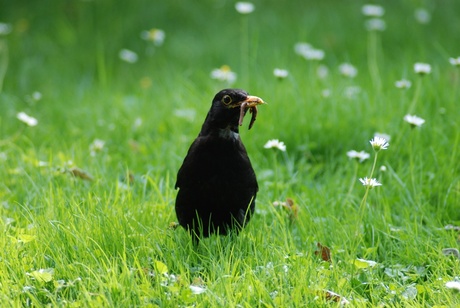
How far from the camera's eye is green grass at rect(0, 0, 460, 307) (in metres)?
3.30

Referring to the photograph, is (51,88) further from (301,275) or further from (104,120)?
(301,275)

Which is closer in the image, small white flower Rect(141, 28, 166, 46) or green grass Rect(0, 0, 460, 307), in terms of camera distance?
green grass Rect(0, 0, 460, 307)

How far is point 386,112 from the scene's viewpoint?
5480 mm

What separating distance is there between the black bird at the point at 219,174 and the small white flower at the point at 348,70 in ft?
9.06

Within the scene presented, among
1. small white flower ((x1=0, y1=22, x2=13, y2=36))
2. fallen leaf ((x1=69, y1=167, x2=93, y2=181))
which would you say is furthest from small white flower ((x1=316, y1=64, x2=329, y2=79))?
small white flower ((x1=0, y1=22, x2=13, y2=36))

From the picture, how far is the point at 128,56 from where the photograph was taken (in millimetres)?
7328

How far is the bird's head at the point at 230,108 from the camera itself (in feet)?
11.7

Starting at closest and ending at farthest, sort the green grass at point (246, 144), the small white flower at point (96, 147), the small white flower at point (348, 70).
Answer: the green grass at point (246, 144) → the small white flower at point (96, 147) → the small white flower at point (348, 70)

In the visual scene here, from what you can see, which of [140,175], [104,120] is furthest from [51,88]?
[140,175]

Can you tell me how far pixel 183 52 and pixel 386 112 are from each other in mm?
2794

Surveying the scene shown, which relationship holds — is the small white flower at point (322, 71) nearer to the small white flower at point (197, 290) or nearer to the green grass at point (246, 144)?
the green grass at point (246, 144)

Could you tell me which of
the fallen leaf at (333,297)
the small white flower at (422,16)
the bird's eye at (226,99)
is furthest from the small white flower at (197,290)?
the small white flower at (422,16)

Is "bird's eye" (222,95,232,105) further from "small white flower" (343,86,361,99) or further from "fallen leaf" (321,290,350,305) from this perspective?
"small white flower" (343,86,361,99)

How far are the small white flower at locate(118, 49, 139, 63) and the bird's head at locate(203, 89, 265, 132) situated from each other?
3.65m
